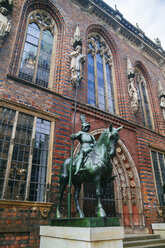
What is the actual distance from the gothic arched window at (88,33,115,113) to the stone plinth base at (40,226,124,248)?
6.62 m

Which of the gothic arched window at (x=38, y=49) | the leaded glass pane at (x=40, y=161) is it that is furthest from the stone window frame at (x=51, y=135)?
the gothic arched window at (x=38, y=49)

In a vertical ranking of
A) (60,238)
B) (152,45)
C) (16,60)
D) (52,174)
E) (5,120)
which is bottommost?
(60,238)

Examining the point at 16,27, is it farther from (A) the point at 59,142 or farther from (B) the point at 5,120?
(A) the point at 59,142

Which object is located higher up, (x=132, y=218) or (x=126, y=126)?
(x=126, y=126)

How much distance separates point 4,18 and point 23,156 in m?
5.37

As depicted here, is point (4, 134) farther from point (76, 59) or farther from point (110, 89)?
point (110, 89)

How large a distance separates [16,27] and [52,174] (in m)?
6.15

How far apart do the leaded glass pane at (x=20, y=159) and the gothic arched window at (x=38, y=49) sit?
2353mm

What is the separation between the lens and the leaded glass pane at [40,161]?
6.34 m

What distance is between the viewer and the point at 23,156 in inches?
254

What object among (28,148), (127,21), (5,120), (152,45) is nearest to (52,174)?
(28,148)

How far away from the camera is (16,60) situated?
7.88m

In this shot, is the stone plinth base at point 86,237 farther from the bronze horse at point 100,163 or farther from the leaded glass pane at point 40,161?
the leaded glass pane at point 40,161

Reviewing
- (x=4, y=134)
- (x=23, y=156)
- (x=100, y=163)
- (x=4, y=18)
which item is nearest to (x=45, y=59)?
(x=4, y=18)
